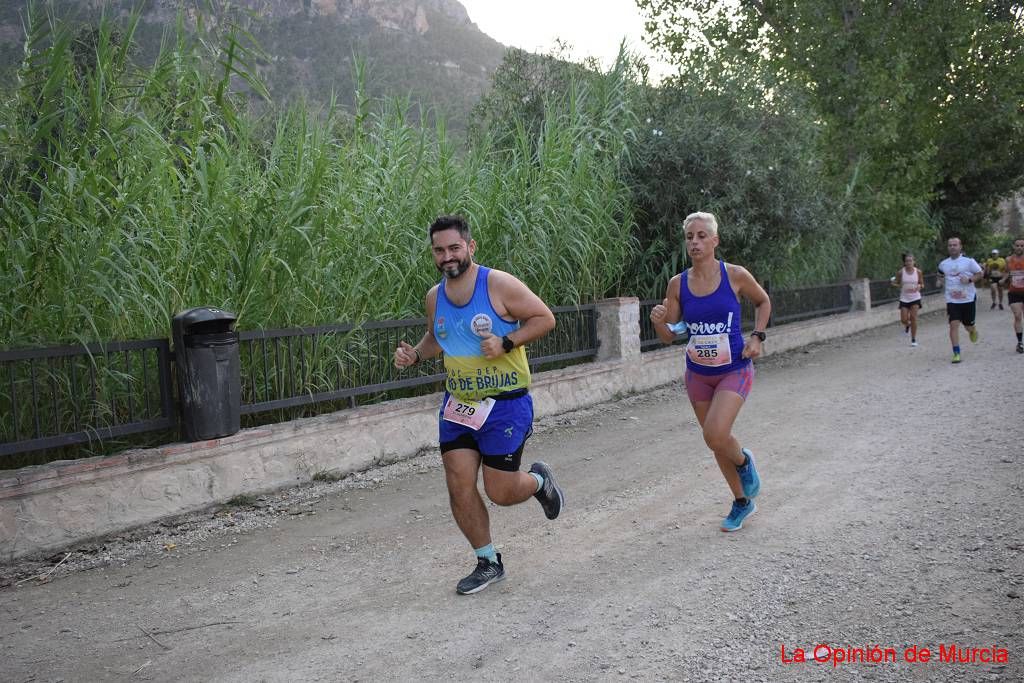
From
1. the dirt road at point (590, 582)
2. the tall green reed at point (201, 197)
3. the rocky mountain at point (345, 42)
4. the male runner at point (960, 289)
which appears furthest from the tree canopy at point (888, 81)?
the dirt road at point (590, 582)

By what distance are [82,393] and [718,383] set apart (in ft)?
13.9

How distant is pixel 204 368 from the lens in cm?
608

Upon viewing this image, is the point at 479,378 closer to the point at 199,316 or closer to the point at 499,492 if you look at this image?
the point at 499,492

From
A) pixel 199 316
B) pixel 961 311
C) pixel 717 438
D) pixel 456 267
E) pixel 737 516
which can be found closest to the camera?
pixel 456 267

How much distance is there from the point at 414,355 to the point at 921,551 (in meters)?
2.91

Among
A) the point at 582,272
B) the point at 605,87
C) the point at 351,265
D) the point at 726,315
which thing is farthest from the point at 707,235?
the point at 605,87

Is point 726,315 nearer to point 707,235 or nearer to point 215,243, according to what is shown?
point 707,235

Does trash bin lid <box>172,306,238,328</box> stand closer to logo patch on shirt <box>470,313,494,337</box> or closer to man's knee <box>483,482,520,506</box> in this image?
logo patch on shirt <box>470,313,494,337</box>

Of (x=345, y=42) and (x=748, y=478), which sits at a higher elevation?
(x=345, y=42)

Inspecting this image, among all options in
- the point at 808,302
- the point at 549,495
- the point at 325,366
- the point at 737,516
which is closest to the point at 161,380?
the point at 325,366

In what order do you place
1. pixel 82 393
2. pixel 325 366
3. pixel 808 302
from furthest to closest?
1. pixel 808 302
2. pixel 325 366
3. pixel 82 393

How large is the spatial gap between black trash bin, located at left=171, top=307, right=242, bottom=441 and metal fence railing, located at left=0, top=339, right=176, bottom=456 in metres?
0.14

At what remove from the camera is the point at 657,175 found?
13.1 m

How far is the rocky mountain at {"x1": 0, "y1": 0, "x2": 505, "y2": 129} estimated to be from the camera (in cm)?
621
